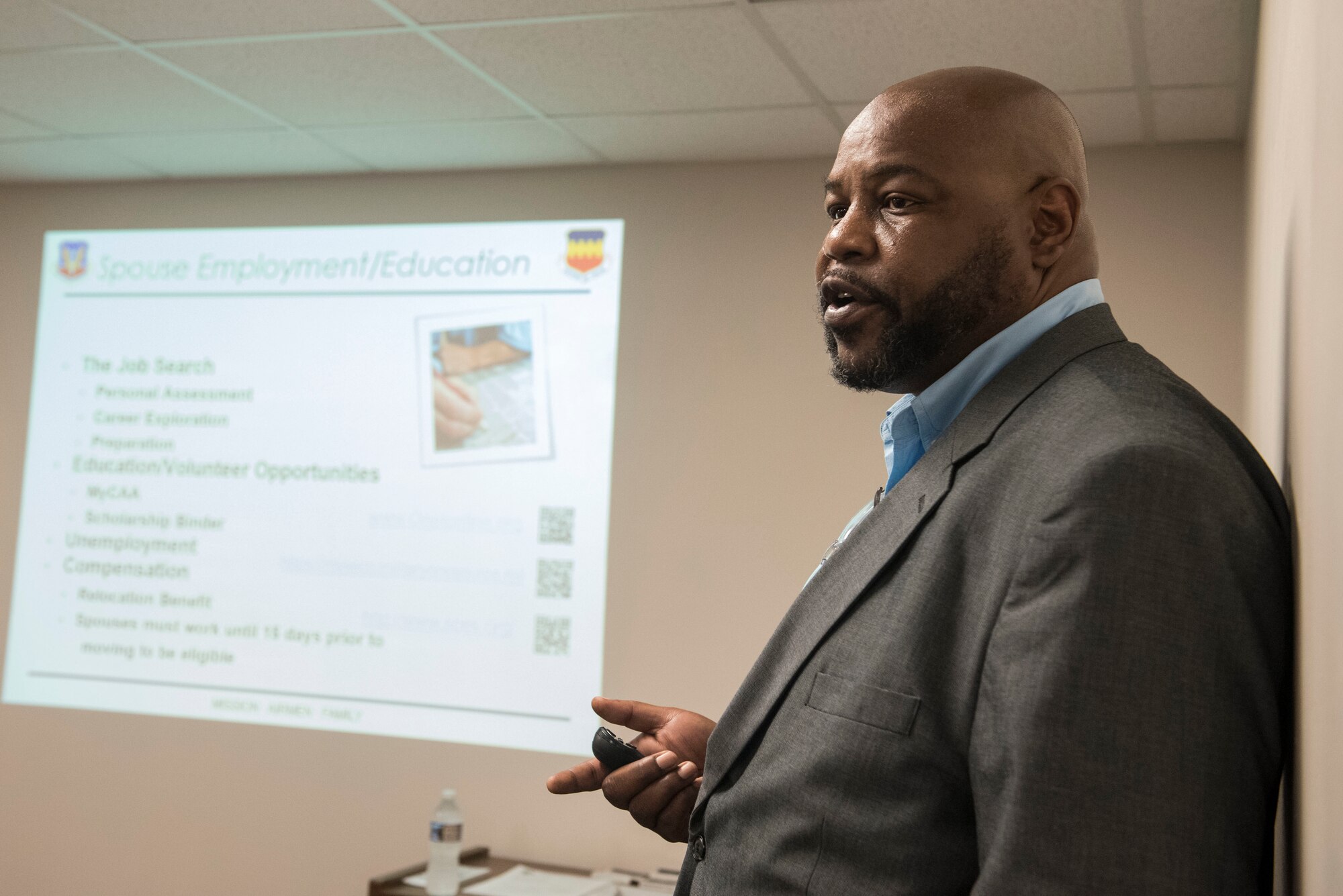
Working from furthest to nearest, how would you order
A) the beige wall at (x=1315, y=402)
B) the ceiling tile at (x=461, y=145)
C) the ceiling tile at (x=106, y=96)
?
1. the ceiling tile at (x=461, y=145)
2. the ceiling tile at (x=106, y=96)
3. the beige wall at (x=1315, y=402)

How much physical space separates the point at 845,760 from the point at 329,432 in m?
3.04

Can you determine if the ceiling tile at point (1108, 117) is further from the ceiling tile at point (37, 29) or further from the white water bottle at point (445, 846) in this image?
the white water bottle at point (445, 846)

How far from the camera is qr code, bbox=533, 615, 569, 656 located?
3.40 m

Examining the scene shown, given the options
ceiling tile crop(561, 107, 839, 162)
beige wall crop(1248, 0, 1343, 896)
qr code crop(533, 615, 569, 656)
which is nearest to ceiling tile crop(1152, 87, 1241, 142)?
ceiling tile crop(561, 107, 839, 162)

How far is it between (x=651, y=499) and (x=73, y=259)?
225cm

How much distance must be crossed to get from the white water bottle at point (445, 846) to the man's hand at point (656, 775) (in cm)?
194

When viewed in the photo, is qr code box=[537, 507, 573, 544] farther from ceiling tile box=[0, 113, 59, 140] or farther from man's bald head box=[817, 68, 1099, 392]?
man's bald head box=[817, 68, 1099, 392]

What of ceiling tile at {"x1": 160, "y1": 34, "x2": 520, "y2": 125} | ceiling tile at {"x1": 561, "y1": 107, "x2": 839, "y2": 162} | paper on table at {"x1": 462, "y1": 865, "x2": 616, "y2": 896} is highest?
ceiling tile at {"x1": 561, "y1": 107, "x2": 839, "y2": 162}

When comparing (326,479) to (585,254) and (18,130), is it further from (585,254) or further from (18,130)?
(18,130)

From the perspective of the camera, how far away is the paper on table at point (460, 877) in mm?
3115

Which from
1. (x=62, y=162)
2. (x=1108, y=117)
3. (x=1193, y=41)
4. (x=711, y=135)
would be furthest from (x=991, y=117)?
(x=62, y=162)

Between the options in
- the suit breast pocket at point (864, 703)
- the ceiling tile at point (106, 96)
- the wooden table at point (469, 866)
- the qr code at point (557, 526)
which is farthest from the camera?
the qr code at point (557, 526)

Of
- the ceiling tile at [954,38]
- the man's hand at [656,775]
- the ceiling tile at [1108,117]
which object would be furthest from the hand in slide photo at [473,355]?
the man's hand at [656,775]

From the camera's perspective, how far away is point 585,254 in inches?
137
